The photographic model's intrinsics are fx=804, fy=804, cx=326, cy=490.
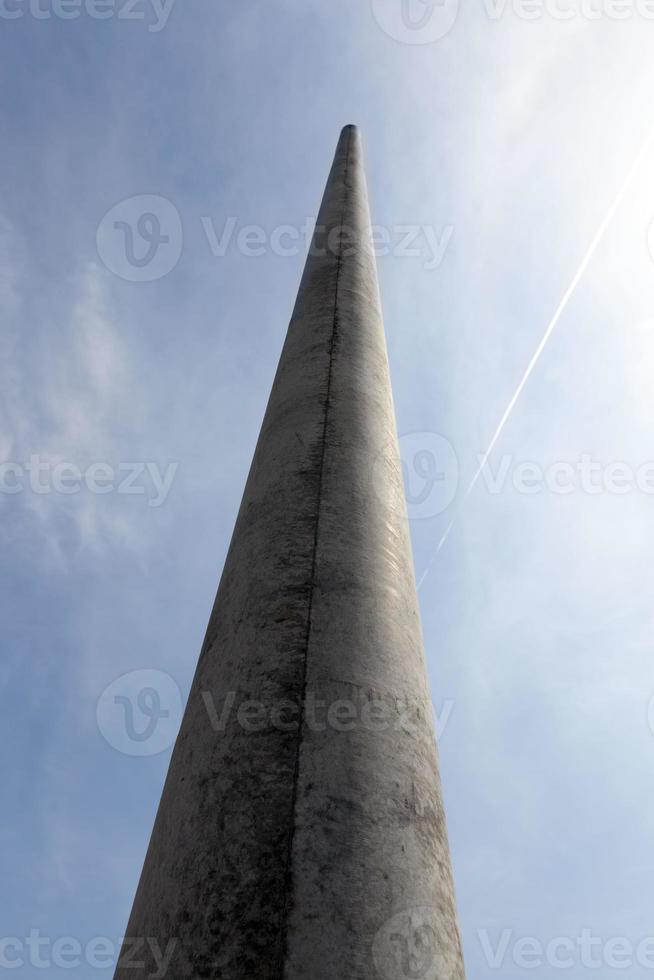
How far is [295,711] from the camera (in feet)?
15.2

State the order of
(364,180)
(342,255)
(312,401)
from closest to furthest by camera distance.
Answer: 1. (312,401)
2. (342,255)
3. (364,180)

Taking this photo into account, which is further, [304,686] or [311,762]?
[304,686]

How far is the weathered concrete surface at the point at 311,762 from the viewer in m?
3.83

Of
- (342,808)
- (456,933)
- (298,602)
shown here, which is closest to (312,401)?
(298,602)

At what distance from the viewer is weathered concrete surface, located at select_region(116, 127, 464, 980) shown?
3826mm

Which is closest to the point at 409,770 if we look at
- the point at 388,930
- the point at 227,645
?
the point at 388,930

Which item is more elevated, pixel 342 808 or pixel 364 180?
pixel 364 180

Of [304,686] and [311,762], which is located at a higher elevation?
[304,686]

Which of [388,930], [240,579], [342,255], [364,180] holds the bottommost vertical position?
[388,930]

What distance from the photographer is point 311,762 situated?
14.5 feet

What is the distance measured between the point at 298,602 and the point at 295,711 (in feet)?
2.76

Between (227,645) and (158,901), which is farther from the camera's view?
(227,645)

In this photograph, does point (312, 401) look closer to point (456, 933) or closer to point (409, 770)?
point (409, 770)

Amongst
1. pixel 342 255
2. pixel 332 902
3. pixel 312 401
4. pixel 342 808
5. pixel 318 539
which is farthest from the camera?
pixel 342 255
